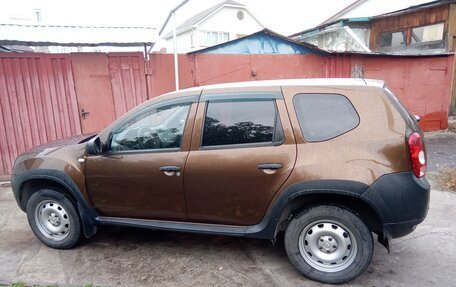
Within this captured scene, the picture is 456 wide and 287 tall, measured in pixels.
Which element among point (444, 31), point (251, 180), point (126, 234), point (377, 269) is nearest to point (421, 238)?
point (377, 269)

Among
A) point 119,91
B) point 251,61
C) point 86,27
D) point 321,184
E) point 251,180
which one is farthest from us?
point 251,61

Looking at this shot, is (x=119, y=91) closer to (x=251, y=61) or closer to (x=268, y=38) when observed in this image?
(x=251, y=61)

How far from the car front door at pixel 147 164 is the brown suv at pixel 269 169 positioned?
1 centimetres

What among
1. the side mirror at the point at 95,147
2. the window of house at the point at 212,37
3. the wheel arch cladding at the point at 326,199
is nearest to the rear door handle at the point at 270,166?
the wheel arch cladding at the point at 326,199

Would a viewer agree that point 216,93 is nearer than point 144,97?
Yes

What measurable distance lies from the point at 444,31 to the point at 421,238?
981 cm

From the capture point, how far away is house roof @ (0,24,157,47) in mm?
5555

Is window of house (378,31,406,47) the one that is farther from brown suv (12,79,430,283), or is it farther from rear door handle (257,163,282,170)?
rear door handle (257,163,282,170)

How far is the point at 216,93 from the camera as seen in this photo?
10.3 ft

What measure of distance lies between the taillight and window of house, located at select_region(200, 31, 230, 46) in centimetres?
2719

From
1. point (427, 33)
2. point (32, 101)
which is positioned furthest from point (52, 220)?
point (427, 33)

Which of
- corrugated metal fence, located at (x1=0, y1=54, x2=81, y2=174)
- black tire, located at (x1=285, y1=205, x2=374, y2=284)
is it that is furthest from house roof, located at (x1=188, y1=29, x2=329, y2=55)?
black tire, located at (x1=285, y1=205, x2=374, y2=284)

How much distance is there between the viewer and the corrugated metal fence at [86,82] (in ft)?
19.7

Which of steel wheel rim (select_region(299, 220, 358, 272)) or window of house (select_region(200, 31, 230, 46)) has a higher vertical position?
window of house (select_region(200, 31, 230, 46))
